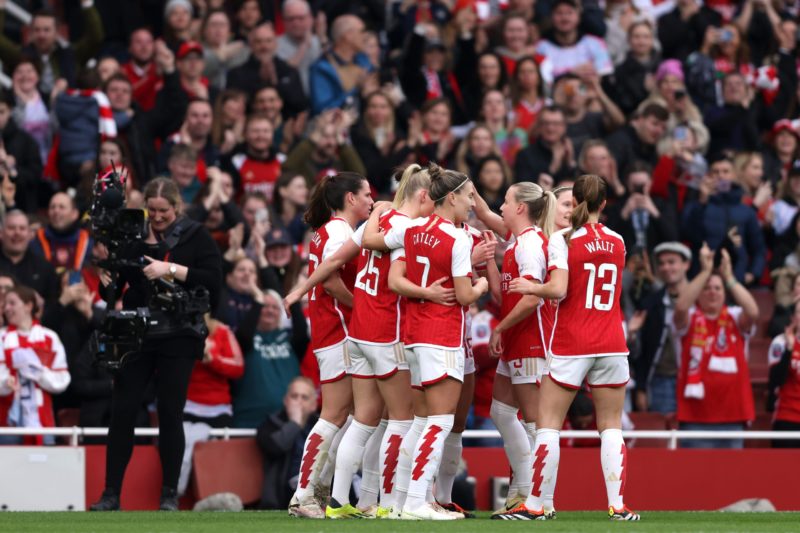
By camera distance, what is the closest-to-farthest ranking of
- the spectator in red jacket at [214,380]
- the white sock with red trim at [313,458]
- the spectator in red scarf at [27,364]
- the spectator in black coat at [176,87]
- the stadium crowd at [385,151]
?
the white sock with red trim at [313,458], the spectator in red scarf at [27,364], the spectator in red jacket at [214,380], the stadium crowd at [385,151], the spectator in black coat at [176,87]

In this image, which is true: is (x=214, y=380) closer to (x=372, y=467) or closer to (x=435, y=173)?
(x=372, y=467)

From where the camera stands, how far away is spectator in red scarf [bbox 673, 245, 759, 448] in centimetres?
1466

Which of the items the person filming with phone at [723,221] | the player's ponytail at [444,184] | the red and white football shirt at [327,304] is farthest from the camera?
the person filming with phone at [723,221]

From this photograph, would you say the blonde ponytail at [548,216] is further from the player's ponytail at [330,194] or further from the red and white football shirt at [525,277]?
the player's ponytail at [330,194]

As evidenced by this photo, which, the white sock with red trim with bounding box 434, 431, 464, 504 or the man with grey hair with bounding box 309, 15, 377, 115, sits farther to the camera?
the man with grey hair with bounding box 309, 15, 377, 115

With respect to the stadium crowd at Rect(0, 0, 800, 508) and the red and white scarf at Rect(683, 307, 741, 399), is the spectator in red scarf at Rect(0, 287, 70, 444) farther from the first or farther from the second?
the red and white scarf at Rect(683, 307, 741, 399)

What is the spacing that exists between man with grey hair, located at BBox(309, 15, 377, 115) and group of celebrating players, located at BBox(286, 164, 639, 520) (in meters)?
7.35

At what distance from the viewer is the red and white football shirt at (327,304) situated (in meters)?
10.7

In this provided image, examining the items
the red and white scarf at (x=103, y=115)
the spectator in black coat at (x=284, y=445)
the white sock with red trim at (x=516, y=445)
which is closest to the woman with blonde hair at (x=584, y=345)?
the white sock with red trim at (x=516, y=445)

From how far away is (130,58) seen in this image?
18312mm

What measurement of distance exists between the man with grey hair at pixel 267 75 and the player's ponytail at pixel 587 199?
26.8ft

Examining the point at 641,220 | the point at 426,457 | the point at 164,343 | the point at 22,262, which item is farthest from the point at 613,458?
the point at 641,220

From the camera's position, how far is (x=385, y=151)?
1742 centimetres

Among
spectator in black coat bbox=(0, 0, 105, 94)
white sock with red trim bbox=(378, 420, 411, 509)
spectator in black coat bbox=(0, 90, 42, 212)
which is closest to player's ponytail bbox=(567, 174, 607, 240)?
white sock with red trim bbox=(378, 420, 411, 509)
